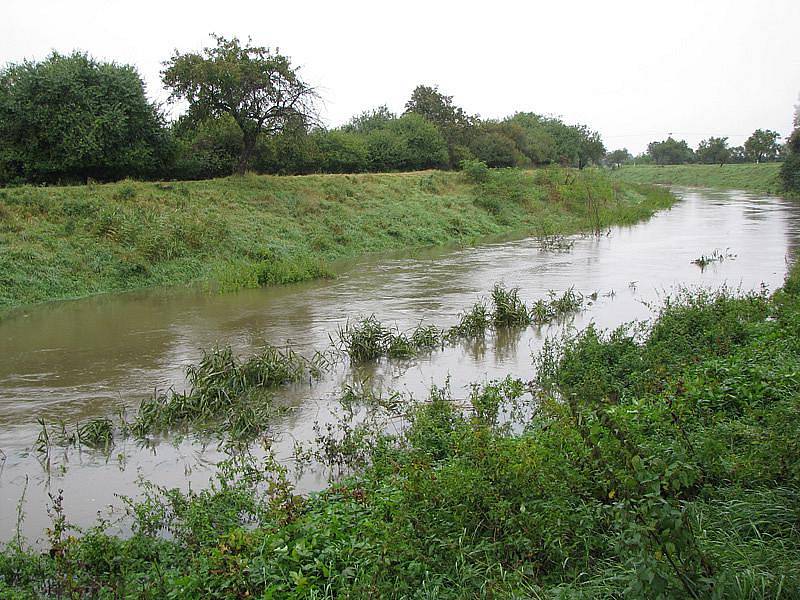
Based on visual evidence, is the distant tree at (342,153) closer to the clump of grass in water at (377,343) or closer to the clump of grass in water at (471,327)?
the clump of grass in water at (471,327)

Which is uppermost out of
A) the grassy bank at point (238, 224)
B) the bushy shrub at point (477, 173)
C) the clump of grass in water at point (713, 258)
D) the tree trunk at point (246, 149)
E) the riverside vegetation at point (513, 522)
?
the tree trunk at point (246, 149)

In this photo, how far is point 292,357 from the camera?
9953mm

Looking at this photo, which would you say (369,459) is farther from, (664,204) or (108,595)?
(664,204)

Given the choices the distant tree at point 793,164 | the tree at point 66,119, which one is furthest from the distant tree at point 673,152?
the tree at point 66,119

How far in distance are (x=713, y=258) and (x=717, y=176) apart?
67.9m

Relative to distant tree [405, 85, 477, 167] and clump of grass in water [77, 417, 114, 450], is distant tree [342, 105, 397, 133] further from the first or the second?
clump of grass in water [77, 417, 114, 450]

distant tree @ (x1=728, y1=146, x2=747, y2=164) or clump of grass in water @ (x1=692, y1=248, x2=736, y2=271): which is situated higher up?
distant tree @ (x1=728, y1=146, x2=747, y2=164)

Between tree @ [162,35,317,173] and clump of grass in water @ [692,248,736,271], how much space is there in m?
17.9

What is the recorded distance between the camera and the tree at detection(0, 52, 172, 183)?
24922 mm

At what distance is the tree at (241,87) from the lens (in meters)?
27.9

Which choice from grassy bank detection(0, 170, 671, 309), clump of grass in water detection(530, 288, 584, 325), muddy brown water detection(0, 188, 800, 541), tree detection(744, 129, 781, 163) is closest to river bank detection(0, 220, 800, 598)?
muddy brown water detection(0, 188, 800, 541)

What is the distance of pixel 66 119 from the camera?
82.1 feet

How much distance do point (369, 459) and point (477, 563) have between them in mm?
2717

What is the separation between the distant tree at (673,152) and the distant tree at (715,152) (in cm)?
936
